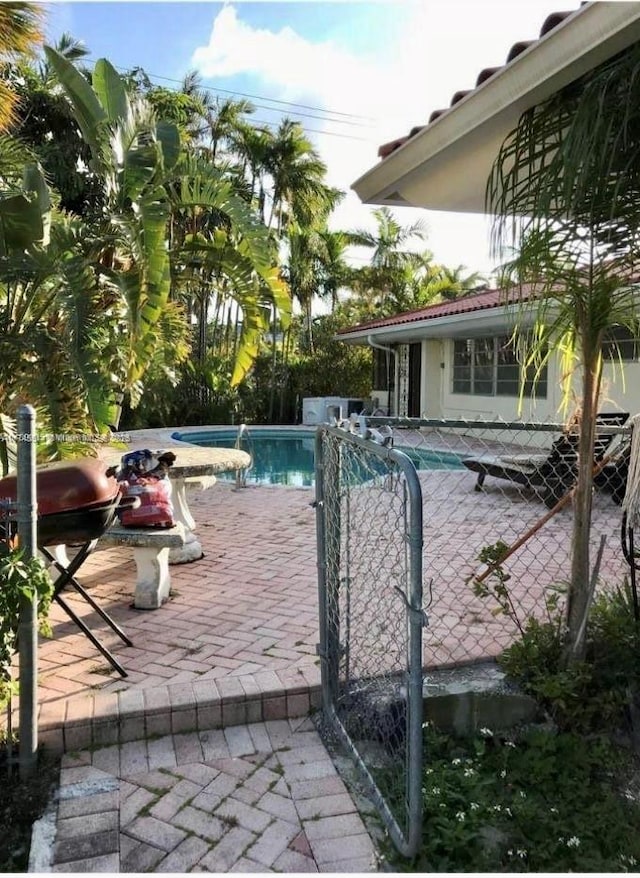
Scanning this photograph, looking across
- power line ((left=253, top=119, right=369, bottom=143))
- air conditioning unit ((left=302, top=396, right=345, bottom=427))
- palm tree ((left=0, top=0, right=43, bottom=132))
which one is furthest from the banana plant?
power line ((left=253, top=119, right=369, bottom=143))

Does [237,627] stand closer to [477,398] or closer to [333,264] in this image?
[477,398]

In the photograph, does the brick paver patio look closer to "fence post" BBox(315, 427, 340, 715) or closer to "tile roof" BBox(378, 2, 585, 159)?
"fence post" BBox(315, 427, 340, 715)

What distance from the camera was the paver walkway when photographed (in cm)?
219

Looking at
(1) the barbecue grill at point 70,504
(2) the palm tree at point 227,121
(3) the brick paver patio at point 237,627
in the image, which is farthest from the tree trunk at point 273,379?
(1) the barbecue grill at point 70,504

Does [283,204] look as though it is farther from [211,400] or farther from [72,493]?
[72,493]

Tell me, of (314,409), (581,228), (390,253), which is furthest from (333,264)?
(581,228)

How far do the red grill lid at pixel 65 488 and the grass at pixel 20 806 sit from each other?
1.08 m

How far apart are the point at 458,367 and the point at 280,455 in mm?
5758

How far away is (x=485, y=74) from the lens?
9.68 ft

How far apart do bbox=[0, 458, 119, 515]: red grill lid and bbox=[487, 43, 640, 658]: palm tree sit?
7.73 feet

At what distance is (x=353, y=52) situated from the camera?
13.8 feet

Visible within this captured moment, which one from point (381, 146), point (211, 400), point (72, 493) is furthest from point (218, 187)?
point (211, 400)

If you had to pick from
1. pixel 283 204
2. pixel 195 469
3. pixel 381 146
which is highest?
pixel 283 204

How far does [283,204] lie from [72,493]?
2087 centimetres
